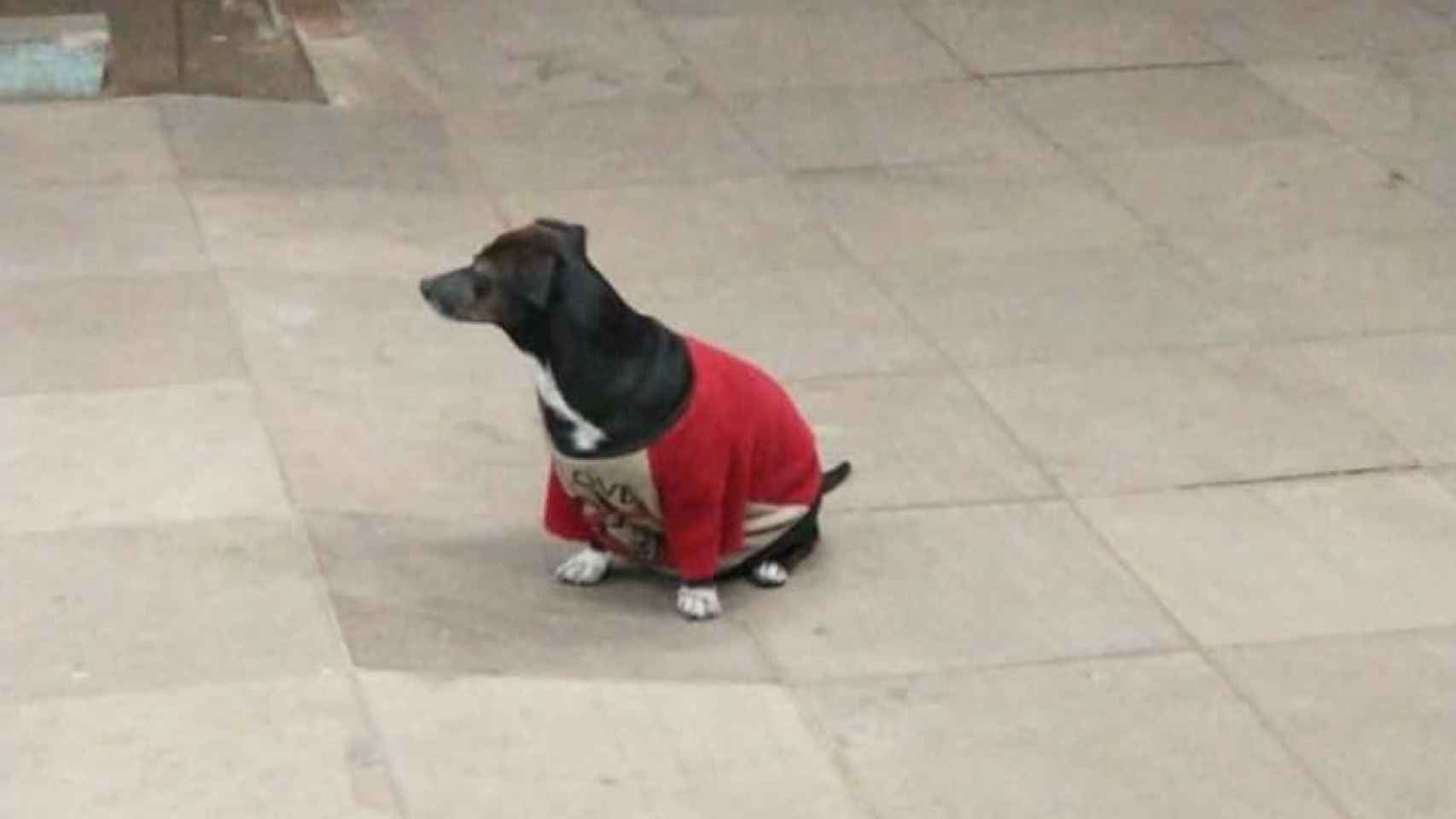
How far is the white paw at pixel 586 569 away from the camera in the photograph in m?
6.55

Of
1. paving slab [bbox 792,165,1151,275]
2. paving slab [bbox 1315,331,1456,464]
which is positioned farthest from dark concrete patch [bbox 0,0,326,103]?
paving slab [bbox 1315,331,1456,464]

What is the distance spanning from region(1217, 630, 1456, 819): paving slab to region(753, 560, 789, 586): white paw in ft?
3.29

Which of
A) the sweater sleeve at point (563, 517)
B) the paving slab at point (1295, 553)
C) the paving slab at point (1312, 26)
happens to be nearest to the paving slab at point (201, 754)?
the sweater sleeve at point (563, 517)

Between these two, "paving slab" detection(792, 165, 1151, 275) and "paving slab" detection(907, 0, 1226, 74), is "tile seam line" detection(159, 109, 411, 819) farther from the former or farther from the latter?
"paving slab" detection(907, 0, 1226, 74)

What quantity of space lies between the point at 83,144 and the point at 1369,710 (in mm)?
5048

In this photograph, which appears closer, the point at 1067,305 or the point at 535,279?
the point at 535,279

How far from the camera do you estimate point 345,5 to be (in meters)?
11.3

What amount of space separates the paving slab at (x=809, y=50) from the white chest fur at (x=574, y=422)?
4472mm

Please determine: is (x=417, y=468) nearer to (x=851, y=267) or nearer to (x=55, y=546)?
(x=55, y=546)

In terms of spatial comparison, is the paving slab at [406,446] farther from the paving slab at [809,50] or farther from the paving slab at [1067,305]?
the paving slab at [809,50]

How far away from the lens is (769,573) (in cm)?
657

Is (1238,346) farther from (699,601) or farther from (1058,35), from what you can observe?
(1058,35)

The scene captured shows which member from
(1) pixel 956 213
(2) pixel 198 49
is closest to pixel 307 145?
(2) pixel 198 49

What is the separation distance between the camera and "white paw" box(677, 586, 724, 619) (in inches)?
252
